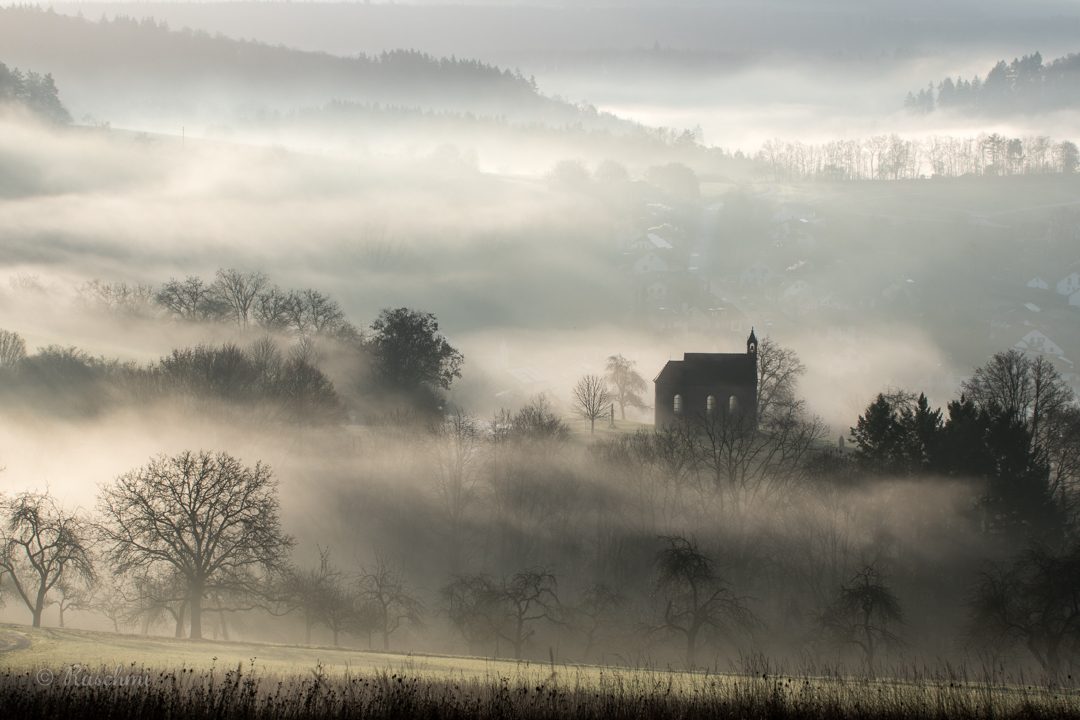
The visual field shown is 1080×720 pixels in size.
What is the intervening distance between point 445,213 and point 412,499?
147 meters

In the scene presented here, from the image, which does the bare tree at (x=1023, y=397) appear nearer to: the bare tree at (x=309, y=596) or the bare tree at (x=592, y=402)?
the bare tree at (x=592, y=402)

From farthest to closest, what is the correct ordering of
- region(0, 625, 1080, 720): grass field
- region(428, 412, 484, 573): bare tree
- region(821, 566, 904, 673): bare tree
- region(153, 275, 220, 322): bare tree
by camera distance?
region(153, 275, 220, 322): bare tree → region(428, 412, 484, 573): bare tree → region(821, 566, 904, 673): bare tree → region(0, 625, 1080, 720): grass field

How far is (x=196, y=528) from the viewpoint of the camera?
4409 centimetres

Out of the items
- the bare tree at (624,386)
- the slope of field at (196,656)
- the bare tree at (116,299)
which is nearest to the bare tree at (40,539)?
the slope of field at (196,656)

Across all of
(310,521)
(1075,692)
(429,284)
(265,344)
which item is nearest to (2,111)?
(429,284)

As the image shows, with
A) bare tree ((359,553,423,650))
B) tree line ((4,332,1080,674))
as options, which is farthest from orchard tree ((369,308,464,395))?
bare tree ((359,553,423,650))

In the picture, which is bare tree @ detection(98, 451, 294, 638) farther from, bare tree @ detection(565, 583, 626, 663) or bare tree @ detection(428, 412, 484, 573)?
bare tree @ detection(565, 583, 626, 663)

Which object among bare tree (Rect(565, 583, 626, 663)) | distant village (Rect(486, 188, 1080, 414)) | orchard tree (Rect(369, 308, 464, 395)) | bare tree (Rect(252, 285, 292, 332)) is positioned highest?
distant village (Rect(486, 188, 1080, 414))

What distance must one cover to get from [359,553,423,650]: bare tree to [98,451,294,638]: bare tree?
5.94 metres

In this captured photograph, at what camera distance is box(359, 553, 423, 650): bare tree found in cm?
4675

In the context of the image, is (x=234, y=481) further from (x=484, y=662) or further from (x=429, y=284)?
(x=429, y=284)

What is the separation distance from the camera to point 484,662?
3039 centimetres

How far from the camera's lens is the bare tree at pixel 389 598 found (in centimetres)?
4675

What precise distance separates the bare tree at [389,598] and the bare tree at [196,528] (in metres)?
5.94
